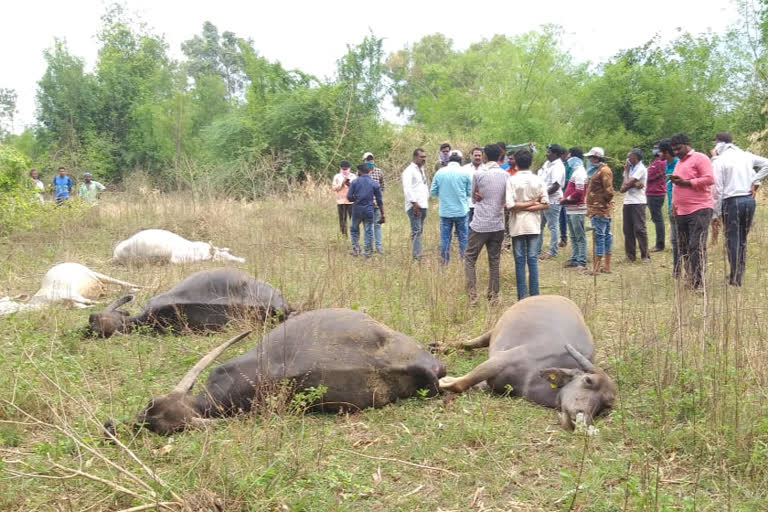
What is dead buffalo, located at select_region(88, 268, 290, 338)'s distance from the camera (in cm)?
581

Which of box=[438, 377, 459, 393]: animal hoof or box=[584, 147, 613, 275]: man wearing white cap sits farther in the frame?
box=[584, 147, 613, 275]: man wearing white cap

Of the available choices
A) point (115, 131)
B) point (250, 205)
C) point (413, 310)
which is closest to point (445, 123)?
point (115, 131)

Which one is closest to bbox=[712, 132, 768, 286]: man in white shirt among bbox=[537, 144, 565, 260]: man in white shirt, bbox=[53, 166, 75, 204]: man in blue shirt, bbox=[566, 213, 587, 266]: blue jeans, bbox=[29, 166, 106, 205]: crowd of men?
bbox=[566, 213, 587, 266]: blue jeans

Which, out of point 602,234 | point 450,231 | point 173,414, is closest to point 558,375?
point 173,414

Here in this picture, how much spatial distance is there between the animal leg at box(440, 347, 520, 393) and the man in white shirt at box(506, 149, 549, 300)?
2.59 meters

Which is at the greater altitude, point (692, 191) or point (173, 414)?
point (692, 191)

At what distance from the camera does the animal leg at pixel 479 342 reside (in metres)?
5.54

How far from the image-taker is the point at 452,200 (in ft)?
30.1

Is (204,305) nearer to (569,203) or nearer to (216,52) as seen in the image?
(569,203)

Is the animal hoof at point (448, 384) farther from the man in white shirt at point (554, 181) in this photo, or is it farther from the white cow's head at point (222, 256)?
the man in white shirt at point (554, 181)

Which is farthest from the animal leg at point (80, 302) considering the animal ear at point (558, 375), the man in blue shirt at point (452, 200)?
the animal ear at point (558, 375)

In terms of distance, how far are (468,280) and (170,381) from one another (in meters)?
3.69

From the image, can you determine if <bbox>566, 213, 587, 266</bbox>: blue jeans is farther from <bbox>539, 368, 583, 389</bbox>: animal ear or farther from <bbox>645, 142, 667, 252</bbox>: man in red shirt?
<bbox>539, 368, 583, 389</bbox>: animal ear

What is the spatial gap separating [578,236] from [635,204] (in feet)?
3.94
